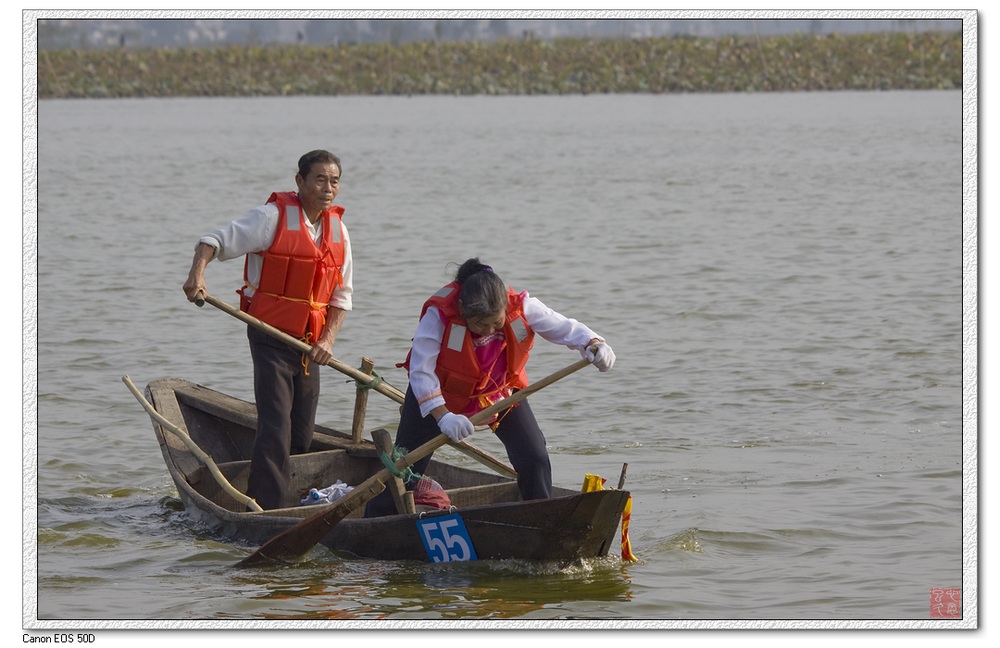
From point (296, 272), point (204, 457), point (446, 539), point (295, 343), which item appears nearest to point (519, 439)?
point (446, 539)

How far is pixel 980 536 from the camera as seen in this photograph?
5.43m

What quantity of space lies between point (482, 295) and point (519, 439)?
73 cm

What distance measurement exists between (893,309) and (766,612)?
729 cm

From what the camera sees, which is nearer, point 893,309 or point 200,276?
point 200,276

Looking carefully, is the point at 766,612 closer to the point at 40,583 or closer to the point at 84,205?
the point at 40,583

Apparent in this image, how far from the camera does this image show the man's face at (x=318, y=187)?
21.8 ft

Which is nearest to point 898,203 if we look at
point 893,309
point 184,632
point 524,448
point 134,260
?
point 893,309

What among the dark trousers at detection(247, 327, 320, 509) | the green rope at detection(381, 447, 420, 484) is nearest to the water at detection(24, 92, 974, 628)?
the dark trousers at detection(247, 327, 320, 509)

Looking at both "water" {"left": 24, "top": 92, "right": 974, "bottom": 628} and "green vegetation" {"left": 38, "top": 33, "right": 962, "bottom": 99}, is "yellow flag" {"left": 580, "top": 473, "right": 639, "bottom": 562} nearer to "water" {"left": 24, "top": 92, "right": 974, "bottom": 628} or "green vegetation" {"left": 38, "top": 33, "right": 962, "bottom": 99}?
"water" {"left": 24, "top": 92, "right": 974, "bottom": 628}

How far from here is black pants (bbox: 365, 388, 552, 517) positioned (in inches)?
242

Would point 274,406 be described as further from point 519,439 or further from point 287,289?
point 519,439

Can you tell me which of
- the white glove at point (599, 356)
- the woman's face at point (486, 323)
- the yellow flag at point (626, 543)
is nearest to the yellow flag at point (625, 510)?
the yellow flag at point (626, 543)

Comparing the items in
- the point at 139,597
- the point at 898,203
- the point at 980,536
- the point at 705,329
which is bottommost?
A: the point at 139,597

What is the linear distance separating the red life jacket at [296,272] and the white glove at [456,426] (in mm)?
1238
